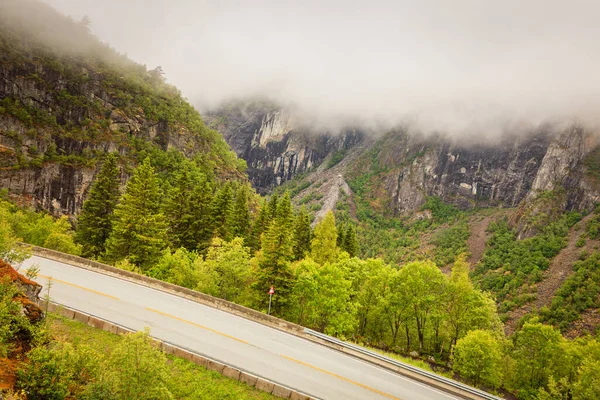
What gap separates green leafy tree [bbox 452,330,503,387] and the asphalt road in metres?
9.95

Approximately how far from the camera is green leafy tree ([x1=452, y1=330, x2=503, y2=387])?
23438 millimetres

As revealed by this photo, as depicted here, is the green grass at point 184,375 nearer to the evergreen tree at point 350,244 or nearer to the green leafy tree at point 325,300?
the green leafy tree at point 325,300

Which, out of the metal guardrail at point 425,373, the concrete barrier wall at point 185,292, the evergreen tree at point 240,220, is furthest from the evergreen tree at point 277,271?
the evergreen tree at point 240,220

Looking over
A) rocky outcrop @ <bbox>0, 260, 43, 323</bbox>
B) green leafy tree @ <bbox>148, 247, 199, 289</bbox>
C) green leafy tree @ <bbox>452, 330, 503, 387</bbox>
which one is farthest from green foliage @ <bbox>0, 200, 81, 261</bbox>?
green leafy tree @ <bbox>452, 330, 503, 387</bbox>

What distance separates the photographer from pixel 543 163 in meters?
175

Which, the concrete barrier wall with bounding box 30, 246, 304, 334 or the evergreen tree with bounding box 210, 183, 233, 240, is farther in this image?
the evergreen tree with bounding box 210, 183, 233, 240

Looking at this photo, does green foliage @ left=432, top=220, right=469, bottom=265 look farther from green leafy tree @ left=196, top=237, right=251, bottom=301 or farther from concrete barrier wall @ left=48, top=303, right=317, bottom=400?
concrete barrier wall @ left=48, top=303, right=317, bottom=400

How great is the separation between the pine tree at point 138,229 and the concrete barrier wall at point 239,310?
642cm

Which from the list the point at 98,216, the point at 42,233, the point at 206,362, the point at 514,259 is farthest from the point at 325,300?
the point at 514,259

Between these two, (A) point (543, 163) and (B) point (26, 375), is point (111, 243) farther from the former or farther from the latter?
(A) point (543, 163)

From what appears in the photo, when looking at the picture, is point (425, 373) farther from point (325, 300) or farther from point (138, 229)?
point (138, 229)

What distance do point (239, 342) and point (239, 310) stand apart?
3.37 meters

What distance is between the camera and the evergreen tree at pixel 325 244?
131ft

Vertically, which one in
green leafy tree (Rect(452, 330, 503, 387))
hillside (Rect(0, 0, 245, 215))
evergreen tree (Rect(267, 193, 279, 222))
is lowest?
green leafy tree (Rect(452, 330, 503, 387))
